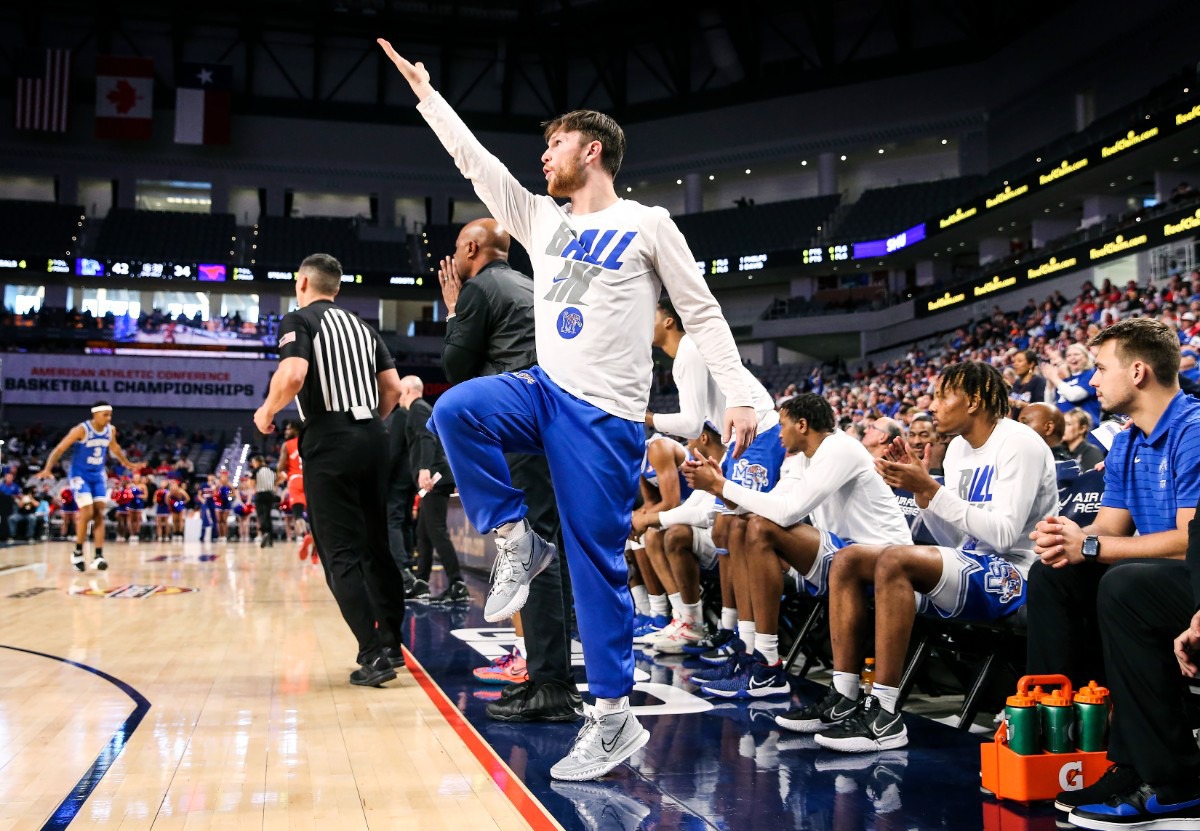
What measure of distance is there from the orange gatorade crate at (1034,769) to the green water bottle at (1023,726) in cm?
1

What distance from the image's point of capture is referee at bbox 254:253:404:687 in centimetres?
456

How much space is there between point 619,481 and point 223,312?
1344 inches

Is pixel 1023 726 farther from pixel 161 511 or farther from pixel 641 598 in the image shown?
pixel 161 511

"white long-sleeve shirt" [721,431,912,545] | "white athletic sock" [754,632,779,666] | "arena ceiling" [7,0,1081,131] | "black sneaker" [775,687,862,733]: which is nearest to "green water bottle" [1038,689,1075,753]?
"black sneaker" [775,687,862,733]

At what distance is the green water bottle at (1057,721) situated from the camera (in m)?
2.73

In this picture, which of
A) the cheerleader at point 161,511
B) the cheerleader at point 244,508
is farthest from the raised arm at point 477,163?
the cheerleader at point 161,511

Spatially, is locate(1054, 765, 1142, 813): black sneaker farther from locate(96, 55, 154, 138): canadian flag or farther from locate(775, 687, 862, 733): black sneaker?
locate(96, 55, 154, 138): canadian flag

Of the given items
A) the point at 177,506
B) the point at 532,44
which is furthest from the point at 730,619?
the point at 532,44

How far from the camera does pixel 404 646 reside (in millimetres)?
5605

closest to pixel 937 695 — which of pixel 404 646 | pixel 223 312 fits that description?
pixel 404 646

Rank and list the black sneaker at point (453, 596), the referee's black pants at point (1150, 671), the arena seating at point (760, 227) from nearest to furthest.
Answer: the referee's black pants at point (1150, 671) → the black sneaker at point (453, 596) → the arena seating at point (760, 227)

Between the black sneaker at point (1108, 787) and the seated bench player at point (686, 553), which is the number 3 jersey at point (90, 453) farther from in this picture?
the black sneaker at point (1108, 787)

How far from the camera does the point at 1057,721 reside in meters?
2.73

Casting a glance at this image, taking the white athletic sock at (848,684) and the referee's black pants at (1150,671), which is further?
the white athletic sock at (848,684)
